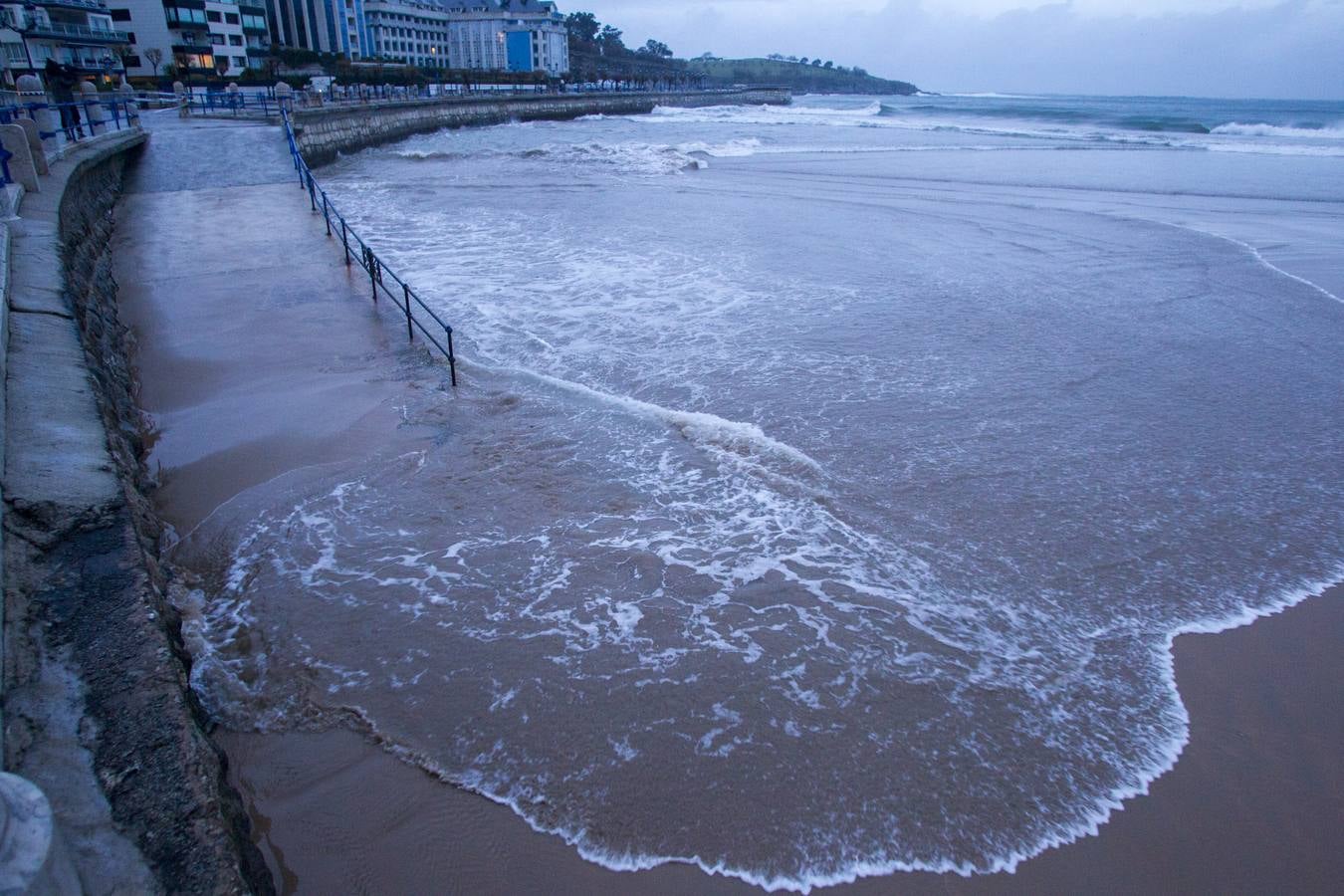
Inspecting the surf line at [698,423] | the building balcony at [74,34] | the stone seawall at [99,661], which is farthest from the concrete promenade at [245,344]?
the building balcony at [74,34]

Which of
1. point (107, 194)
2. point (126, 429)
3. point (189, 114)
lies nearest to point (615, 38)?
point (189, 114)

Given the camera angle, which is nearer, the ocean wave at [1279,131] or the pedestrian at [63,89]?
the pedestrian at [63,89]

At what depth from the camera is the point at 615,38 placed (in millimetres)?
161125

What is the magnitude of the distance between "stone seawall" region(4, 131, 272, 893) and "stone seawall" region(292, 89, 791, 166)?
26.6 meters

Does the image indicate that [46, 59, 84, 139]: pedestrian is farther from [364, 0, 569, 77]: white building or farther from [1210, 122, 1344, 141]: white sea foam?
[364, 0, 569, 77]: white building

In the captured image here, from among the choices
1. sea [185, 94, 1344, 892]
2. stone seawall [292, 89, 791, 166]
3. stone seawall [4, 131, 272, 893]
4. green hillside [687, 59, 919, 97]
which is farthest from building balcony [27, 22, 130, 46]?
green hillside [687, 59, 919, 97]

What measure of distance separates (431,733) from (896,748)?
89.8 inches

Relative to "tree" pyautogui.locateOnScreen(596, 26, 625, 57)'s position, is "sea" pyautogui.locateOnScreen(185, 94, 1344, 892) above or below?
below

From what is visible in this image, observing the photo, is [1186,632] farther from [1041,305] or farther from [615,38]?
[615,38]

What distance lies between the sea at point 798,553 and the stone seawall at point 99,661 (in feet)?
2.30

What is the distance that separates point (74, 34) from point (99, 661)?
66.3 meters

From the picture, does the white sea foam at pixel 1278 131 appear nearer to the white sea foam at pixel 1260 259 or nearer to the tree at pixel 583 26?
the white sea foam at pixel 1260 259

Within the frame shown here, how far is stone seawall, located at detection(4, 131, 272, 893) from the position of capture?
244 centimetres

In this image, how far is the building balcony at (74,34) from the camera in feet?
155
